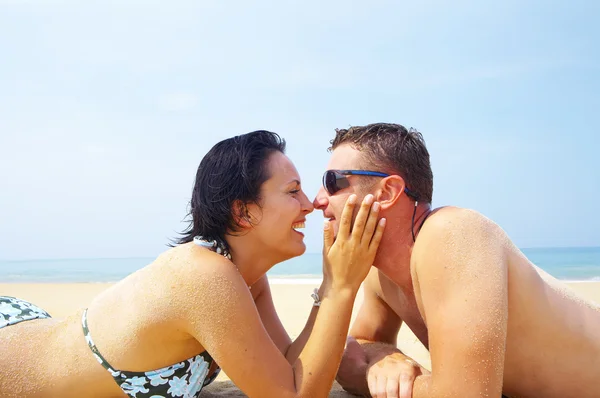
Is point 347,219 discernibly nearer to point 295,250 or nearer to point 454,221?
point 295,250

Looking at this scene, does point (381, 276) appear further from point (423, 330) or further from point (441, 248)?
point (441, 248)

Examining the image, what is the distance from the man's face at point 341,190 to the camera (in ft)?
12.2

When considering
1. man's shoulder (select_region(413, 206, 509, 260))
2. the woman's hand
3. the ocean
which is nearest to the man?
man's shoulder (select_region(413, 206, 509, 260))

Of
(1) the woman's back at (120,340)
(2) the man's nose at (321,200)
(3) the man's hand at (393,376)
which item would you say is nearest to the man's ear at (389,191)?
(2) the man's nose at (321,200)

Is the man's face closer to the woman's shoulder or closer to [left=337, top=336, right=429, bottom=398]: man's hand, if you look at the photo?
the woman's shoulder

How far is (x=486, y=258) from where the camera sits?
9.64ft

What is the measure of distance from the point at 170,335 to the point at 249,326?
0.52 meters

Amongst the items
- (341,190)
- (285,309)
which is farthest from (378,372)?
(285,309)

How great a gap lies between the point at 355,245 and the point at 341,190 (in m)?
0.42

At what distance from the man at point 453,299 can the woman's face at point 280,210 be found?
20cm

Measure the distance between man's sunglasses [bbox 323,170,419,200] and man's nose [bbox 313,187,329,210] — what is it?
0.20 feet

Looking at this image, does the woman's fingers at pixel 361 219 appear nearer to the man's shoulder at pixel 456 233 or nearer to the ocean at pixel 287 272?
the man's shoulder at pixel 456 233

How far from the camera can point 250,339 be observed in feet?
10.3

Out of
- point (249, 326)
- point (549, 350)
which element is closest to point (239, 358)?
point (249, 326)
